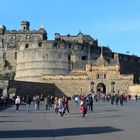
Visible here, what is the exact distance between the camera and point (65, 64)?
80.4 metres

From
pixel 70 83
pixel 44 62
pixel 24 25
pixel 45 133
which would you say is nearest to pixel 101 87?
pixel 70 83

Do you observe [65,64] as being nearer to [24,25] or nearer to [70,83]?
[70,83]

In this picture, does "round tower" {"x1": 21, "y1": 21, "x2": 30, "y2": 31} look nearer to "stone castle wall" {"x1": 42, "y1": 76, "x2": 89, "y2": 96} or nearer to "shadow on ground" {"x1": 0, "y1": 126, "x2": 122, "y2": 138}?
"stone castle wall" {"x1": 42, "y1": 76, "x2": 89, "y2": 96}

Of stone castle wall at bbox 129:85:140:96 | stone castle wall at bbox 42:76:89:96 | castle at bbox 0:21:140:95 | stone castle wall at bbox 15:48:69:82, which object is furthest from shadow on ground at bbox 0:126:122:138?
stone castle wall at bbox 15:48:69:82

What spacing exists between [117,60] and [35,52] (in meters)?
13.3

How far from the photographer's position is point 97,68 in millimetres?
74312

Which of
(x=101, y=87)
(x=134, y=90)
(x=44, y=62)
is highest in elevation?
(x=44, y=62)

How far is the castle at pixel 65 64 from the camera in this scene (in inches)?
2874

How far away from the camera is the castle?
73.0 metres

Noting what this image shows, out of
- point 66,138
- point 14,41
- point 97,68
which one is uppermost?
point 14,41

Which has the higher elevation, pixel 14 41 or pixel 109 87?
pixel 14 41

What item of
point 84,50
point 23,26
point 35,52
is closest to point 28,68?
point 35,52

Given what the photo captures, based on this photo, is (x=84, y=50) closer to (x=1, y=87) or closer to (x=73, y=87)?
(x=73, y=87)

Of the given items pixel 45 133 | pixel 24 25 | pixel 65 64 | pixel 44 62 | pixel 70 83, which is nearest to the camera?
pixel 45 133
